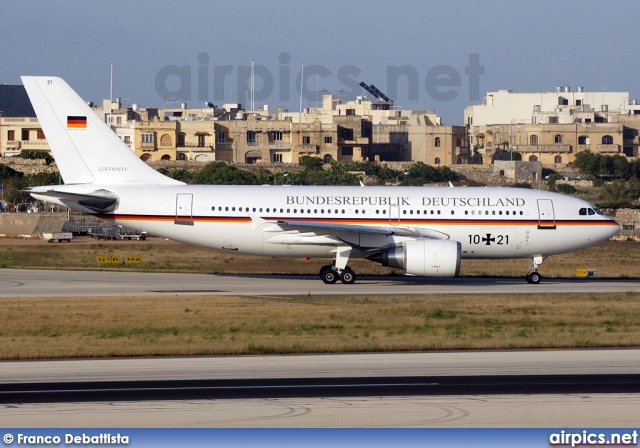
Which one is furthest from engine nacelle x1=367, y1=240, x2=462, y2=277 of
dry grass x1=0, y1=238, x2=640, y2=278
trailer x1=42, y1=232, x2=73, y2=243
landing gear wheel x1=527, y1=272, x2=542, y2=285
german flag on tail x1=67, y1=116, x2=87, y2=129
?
trailer x1=42, y1=232, x2=73, y2=243

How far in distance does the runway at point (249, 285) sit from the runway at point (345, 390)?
13382 mm

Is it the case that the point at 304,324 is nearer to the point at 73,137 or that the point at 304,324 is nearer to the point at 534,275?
the point at 534,275

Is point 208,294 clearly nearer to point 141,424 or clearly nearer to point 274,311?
point 274,311

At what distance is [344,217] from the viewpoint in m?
40.8

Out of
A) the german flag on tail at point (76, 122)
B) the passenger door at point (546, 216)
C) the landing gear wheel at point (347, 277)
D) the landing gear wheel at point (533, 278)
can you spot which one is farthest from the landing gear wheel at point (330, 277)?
the german flag on tail at point (76, 122)

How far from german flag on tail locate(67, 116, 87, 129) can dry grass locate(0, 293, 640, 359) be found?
9359 mm

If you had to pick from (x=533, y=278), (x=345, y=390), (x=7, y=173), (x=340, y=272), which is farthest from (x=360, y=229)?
(x=7, y=173)

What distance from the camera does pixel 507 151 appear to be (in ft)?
532

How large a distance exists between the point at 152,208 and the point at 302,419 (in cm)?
2435

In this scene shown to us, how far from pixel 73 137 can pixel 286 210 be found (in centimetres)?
910

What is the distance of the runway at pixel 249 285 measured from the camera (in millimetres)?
37594

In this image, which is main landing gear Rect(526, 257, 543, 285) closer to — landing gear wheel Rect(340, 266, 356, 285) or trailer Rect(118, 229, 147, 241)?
landing gear wheel Rect(340, 266, 356, 285)

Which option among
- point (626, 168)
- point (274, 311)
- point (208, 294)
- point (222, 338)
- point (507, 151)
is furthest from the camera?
point (507, 151)

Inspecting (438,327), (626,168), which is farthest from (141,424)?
(626,168)
